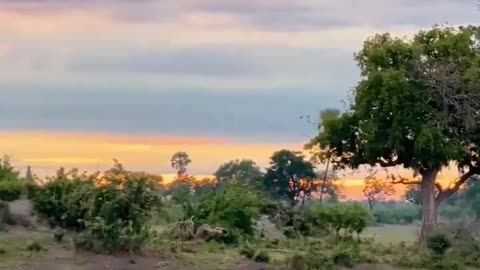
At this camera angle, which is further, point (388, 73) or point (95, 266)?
point (388, 73)

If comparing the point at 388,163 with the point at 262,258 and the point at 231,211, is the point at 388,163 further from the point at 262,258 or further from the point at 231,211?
the point at 262,258

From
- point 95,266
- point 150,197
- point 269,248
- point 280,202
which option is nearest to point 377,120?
point 280,202

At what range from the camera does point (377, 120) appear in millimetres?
31531

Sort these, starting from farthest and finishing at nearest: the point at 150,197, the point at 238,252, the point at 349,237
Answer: the point at 349,237 → the point at 238,252 → the point at 150,197

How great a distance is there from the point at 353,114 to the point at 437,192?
338 cm

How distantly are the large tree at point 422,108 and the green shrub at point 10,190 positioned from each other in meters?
10.3

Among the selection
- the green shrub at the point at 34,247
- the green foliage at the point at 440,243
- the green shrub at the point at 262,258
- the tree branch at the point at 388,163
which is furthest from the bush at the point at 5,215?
the tree branch at the point at 388,163

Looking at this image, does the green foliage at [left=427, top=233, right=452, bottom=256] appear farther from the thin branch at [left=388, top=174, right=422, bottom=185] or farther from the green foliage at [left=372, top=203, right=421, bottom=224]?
the green foliage at [left=372, top=203, right=421, bottom=224]

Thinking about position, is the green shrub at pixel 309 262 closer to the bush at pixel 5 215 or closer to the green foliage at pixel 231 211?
the green foliage at pixel 231 211

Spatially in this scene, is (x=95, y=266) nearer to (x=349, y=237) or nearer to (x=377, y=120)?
(x=349, y=237)

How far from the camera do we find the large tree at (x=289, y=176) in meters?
44.7

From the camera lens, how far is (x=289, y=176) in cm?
4553

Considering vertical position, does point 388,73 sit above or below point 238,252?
above

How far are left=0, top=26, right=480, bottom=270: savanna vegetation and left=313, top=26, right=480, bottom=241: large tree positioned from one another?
0.04 metres
